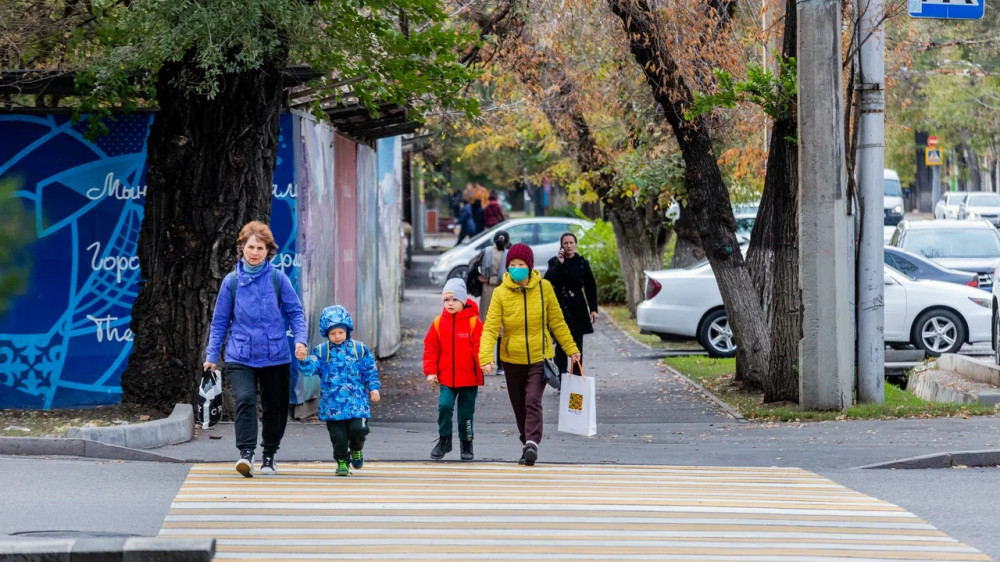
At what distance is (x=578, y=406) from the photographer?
10148mm

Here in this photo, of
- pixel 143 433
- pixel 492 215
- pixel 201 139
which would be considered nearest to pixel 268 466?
pixel 143 433

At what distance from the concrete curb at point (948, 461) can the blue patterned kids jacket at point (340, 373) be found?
4040 millimetres

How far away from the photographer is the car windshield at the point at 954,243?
23.4 metres

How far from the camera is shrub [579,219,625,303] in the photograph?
2814 cm

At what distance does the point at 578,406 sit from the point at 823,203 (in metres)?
3.77

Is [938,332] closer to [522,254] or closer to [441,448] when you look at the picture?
[522,254]

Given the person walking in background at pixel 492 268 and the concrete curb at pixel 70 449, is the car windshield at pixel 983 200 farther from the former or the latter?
the concrete curb at pixel 70 449

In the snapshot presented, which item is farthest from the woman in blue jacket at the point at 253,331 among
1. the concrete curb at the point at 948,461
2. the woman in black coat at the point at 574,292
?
the woman in black coat at the point at 574,292

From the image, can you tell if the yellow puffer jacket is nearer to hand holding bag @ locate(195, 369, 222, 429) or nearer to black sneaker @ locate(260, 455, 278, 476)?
black sneaker @ locate(260, 455, 278, 476)

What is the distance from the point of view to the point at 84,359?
1226cm

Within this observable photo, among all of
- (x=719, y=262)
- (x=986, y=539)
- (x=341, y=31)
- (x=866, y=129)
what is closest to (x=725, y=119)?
(x=719, y=262)

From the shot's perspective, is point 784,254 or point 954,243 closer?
point 784,254

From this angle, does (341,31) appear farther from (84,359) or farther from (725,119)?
(725,119)

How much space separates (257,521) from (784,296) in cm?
765
